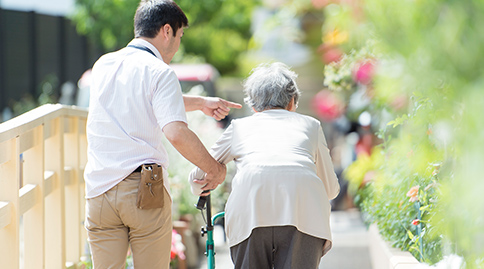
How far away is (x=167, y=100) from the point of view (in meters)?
2.85

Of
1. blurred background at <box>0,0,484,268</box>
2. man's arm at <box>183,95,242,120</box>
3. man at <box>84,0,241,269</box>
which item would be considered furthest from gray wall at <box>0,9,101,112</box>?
man at <box>84,0,241,269</box>

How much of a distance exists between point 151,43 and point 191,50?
51.8 feet

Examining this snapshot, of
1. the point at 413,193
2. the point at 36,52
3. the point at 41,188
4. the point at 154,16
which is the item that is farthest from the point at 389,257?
the point at 36,52

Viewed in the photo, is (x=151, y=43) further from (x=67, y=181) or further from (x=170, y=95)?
(x=67, y=181)

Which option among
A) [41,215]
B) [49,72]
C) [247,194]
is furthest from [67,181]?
[49,72]

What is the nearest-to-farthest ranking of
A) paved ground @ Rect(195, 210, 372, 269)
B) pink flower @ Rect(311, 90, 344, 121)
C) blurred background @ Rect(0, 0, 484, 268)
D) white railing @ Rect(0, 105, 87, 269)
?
1. blurred background @ Rect(0, 0, 484, 268)
2. white railing @ Rect(0, 105, 87, 269)
3. pink flower @ Rect(311, 90, 344, 121)
4. paved ground @ Rect(195, 210, 372, 269)

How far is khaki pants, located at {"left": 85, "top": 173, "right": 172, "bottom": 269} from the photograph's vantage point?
2.89m

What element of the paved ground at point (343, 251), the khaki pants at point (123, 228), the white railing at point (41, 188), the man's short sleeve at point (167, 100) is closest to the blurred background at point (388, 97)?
the paved ground at point (343, 251)

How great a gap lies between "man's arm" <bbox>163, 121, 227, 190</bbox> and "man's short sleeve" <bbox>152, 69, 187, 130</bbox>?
0.10 feet

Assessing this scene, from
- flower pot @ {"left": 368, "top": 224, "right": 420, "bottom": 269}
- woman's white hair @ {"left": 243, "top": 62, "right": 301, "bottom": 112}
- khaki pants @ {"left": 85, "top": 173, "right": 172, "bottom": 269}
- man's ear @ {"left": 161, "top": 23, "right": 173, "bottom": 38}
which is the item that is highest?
man's ear @ {"left": 161, "top": 23, "right": 173, "bottom": 38}

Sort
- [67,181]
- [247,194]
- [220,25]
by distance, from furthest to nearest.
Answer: [220,25] → [67,181] → [247,194]

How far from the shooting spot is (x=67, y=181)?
4.58 m

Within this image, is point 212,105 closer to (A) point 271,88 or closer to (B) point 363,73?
(A) point 271,88

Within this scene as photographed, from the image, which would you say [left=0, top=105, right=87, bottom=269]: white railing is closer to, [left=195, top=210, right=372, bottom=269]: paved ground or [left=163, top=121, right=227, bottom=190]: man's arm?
[left=163, top=121, right=227, bottom=190]: man's arm
